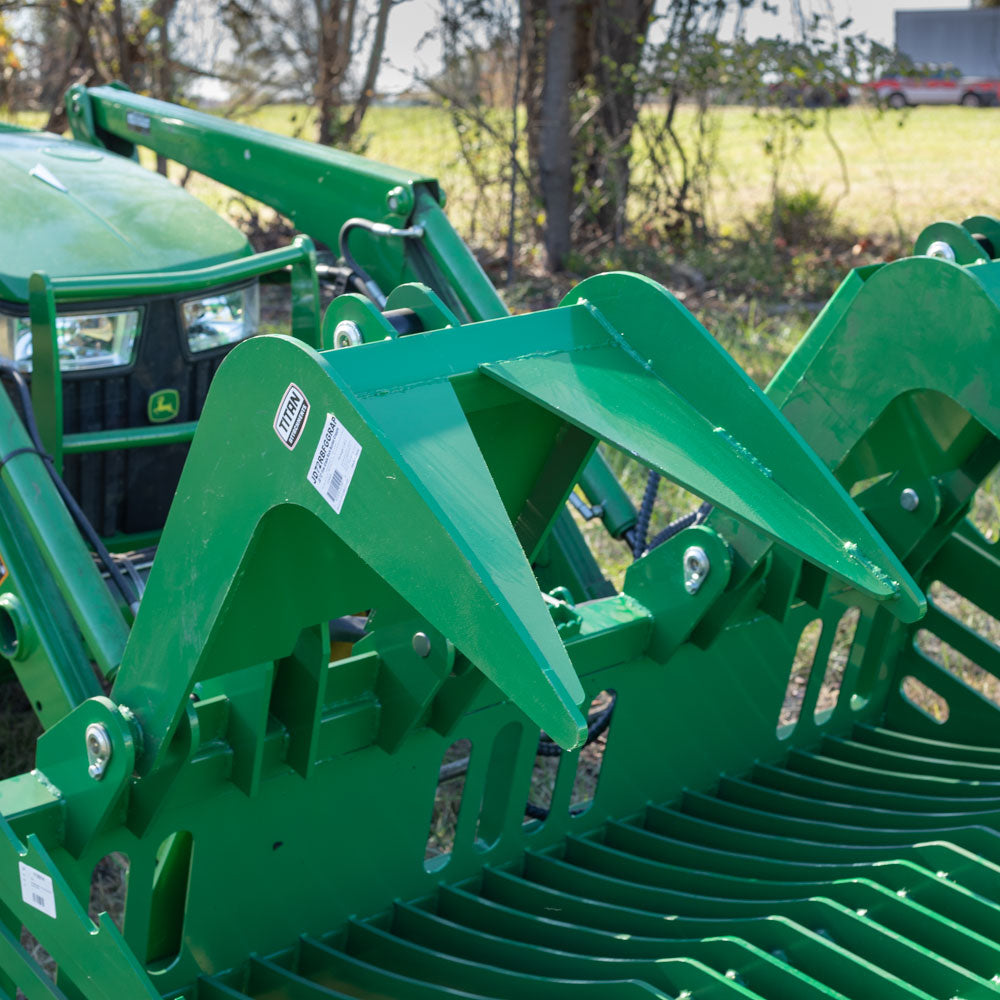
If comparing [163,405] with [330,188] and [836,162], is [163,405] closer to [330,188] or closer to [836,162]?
[330,188]

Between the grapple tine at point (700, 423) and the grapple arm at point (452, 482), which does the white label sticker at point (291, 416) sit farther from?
the grapple tine at point (700, 423)

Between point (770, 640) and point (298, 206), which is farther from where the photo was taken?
point (298, 206)

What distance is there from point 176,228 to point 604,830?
1461 mm

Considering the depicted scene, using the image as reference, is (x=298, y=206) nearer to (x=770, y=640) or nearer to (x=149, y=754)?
(x=770, y=640)

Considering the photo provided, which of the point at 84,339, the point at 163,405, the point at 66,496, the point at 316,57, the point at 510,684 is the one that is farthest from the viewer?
the point at 316,57

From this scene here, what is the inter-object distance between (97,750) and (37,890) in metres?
0.18

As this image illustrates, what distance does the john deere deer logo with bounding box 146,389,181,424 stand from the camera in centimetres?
256

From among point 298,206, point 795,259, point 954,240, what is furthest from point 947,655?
point 795,259

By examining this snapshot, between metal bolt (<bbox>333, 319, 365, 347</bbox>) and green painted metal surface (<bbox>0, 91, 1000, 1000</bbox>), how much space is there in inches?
2.4

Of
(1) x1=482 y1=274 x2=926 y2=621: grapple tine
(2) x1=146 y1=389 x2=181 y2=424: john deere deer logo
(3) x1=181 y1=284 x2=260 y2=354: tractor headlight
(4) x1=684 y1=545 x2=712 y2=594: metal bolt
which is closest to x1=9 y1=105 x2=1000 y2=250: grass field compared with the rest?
(3) x1=181 y1=284 x2=260 y2=354: tractor headlight

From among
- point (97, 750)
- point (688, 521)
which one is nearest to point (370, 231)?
point (688, 521)

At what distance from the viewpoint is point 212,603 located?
4.98 feet

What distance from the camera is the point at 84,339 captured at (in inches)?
96.6

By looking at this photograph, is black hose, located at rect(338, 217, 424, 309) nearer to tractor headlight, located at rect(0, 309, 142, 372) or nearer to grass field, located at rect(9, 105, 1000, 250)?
tractor headlight, located at rect(0, 309, 142, 372)
